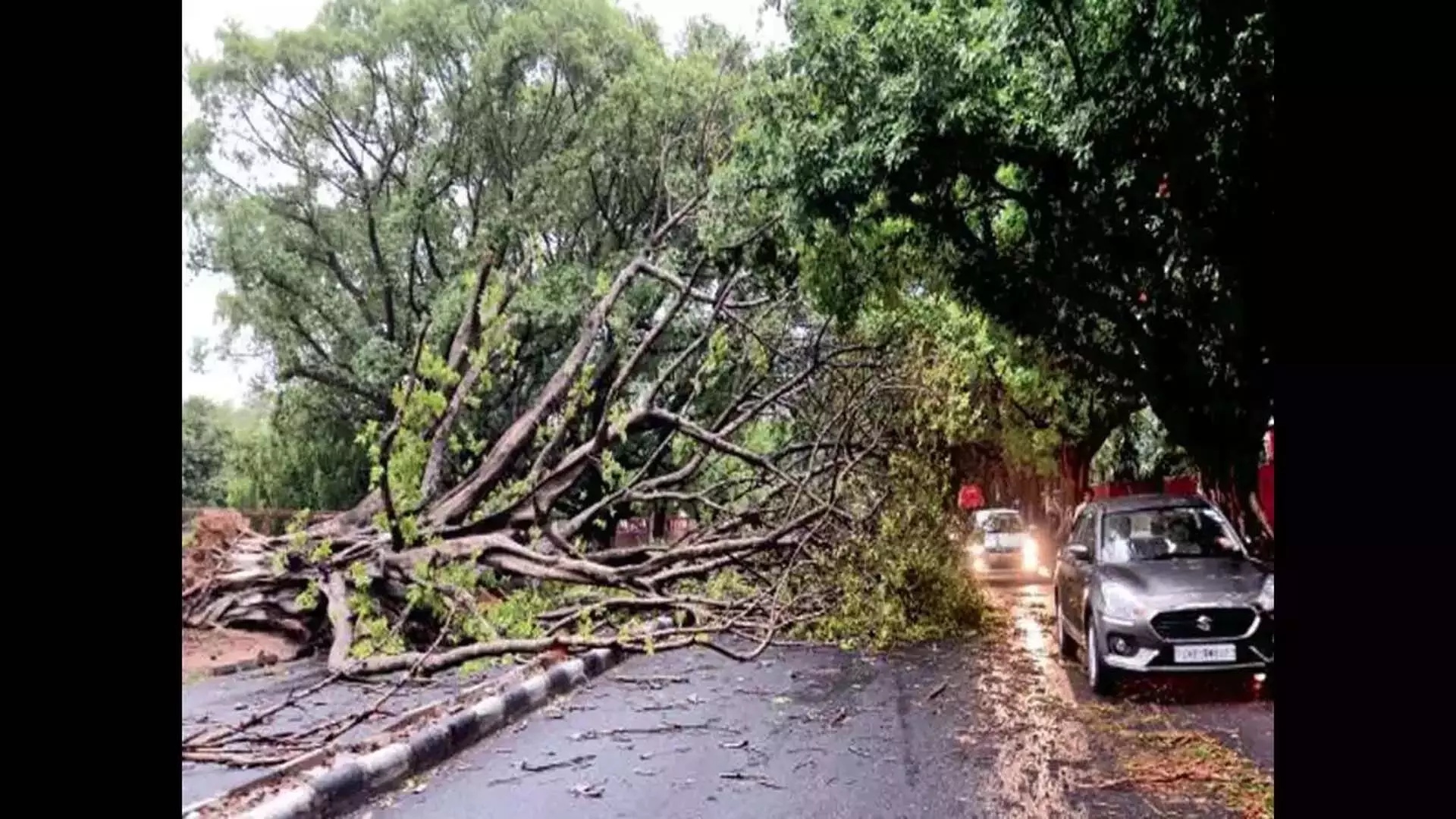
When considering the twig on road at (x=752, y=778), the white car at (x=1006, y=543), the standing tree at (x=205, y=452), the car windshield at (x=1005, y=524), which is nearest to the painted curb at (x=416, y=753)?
the standing tree at (x=205, y=452)

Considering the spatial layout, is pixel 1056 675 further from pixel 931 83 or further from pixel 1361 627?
pixel 1361 627

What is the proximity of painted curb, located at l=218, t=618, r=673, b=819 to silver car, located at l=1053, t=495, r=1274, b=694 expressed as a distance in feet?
8.01

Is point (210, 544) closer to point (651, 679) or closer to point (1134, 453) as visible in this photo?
point (651, 679)

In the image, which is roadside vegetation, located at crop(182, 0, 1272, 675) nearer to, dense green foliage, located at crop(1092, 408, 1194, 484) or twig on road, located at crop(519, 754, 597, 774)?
twig on road, located at crop(519, 754, 597, 774)

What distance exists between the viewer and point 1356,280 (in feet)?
4.56

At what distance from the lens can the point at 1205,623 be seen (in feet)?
14.1

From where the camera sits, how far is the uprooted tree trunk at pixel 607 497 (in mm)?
4383

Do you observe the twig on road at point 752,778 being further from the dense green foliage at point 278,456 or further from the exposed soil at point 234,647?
the exposed soil at point 234,647

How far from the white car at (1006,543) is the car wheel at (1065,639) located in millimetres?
1360

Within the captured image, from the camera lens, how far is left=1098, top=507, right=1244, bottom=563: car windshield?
487cm

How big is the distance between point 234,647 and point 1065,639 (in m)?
4.20

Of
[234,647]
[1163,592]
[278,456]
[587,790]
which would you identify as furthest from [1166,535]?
[234,647]
